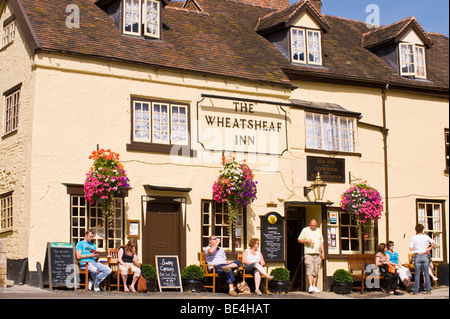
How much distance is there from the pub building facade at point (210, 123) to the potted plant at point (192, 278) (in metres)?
0.88

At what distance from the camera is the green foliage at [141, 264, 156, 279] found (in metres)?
19.1

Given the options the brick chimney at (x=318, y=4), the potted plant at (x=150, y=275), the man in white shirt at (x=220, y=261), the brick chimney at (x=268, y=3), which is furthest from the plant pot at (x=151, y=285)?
the brick chimney at (x=318, y=4)

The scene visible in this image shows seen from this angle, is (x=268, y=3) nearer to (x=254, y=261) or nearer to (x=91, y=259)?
(x=254, y=261)

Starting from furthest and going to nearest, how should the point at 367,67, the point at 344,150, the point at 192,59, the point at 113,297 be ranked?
the point at 367,67 < the point at 344,150 < the point at 192,59 < the point at 113,297

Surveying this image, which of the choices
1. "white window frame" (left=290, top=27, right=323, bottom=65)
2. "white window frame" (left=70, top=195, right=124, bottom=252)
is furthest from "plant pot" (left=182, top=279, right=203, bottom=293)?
"white window frame" (left=290, top=27, right=323, bottom=65)

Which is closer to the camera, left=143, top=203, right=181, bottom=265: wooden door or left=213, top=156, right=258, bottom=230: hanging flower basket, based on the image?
left=143, top=203, right=181, bottom=265: wooden door

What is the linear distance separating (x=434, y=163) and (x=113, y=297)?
1257cm

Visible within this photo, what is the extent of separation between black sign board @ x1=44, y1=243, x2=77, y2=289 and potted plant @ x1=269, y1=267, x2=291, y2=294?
5196 mm

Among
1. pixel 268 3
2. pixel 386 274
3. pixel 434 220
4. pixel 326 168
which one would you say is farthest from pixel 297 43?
pixel 386 274

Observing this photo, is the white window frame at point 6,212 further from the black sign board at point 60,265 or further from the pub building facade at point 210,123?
the black sign board at point 60,265

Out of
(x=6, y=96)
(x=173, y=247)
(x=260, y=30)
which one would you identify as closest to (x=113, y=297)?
(x=173, y=247)

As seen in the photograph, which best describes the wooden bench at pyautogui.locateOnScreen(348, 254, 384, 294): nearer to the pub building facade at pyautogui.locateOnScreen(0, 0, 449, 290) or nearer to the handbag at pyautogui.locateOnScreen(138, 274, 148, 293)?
the pub building facade at pyautogui.locateOnScreen(0, 0, 449, 290)
